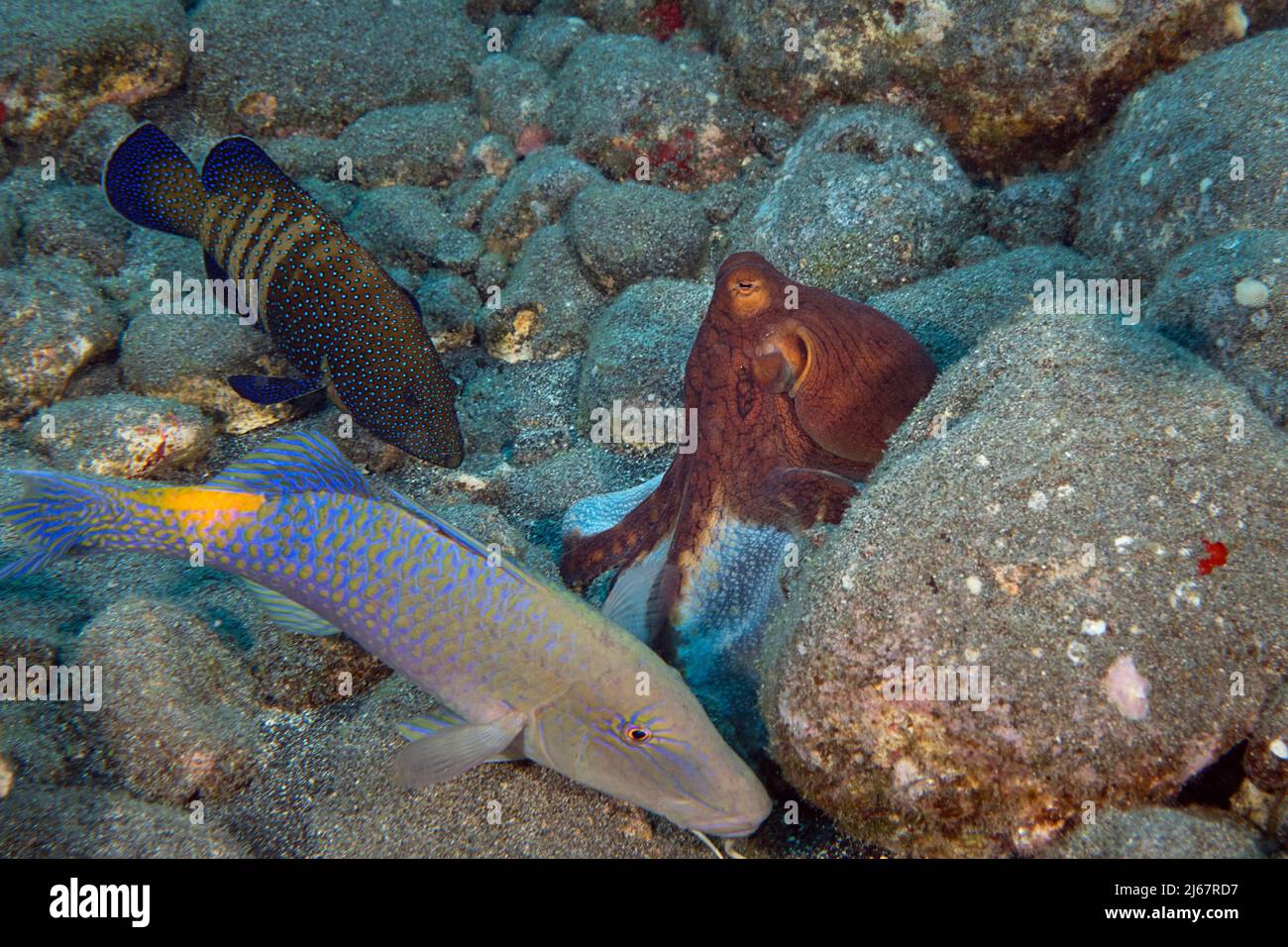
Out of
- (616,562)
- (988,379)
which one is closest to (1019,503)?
(988,379)

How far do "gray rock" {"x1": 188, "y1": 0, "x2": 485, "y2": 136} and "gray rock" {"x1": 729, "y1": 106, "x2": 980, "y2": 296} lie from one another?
4277mm

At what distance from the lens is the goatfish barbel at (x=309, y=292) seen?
3926 millimetres

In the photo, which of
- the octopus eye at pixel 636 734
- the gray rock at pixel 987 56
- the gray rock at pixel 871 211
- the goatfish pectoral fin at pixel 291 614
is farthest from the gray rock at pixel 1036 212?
the goatfish pectoral fin at pixel 291 614

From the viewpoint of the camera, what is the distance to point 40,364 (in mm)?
4840

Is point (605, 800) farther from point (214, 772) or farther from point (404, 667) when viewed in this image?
point (214, 772)

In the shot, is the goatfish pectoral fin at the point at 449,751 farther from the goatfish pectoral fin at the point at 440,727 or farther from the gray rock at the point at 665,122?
the gray rock at the point at 665,122

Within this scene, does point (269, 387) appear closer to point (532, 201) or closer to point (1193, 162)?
point (532, 201)

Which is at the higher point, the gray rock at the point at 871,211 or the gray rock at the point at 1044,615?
the gray rock at the point at 871,211

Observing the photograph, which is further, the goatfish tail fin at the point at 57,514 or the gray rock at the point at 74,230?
the gray rock at the point at 74,230

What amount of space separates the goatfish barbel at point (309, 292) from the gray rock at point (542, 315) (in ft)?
5.65

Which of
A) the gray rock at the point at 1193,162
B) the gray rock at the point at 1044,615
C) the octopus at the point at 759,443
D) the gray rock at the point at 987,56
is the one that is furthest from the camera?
the gray rock at the point at 987,56

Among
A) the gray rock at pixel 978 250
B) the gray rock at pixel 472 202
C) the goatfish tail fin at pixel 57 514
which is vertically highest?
the gray rock at pixel 472 202

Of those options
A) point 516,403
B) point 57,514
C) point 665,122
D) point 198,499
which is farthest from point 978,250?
point 57,514

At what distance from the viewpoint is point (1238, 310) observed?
9.16ft
